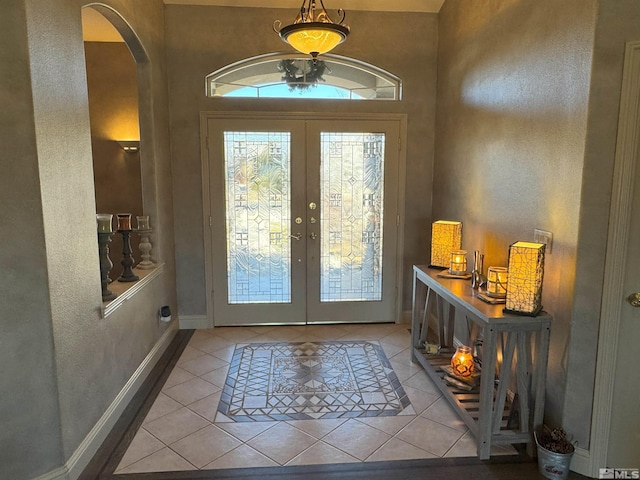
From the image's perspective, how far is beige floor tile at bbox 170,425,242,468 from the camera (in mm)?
2408

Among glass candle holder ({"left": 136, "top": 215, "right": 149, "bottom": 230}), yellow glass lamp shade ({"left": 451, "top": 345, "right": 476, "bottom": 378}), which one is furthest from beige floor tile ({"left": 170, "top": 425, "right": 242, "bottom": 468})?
glass candle holder ({"left": 136, "top": 215, "right": 149, "bottom": 230})

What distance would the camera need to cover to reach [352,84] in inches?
172

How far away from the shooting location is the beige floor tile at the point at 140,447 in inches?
94.2

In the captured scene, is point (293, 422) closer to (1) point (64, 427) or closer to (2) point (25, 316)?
(1) point (64, 427)

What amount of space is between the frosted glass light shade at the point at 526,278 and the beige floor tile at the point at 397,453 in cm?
97

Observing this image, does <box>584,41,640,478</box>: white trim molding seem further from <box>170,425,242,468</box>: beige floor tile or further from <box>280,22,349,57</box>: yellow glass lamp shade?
<box>170,425,242,468</box>: beige floor tile

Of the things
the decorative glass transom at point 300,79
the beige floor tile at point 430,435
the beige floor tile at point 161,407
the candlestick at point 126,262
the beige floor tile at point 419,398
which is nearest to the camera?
the beige floor tile at point 430,435

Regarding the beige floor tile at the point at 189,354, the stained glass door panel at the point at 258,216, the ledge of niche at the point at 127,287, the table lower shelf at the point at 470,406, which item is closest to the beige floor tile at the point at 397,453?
the table lower shelf at the point at 470,406

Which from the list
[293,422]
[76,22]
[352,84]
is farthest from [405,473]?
[352,84]

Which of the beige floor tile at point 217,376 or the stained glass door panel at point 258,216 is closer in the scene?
the beige floor tile at point 217,376

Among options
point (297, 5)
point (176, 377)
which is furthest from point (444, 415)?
point (297, 5)

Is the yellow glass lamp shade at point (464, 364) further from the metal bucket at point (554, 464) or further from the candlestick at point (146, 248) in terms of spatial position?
the candlestick at point (146, 248)

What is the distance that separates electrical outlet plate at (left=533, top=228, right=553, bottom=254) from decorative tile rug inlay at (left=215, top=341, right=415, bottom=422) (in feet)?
4.52

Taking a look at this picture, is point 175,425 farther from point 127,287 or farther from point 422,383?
point 422,383
